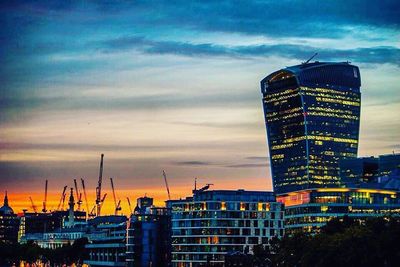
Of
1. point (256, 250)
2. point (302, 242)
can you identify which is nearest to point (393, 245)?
point (302, 242)

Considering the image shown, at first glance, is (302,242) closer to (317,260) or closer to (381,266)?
(317,260)

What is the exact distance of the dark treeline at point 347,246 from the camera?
464 ft

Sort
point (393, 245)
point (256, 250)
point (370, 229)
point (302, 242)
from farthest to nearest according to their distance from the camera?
point (256, 250) < point (302, 242) < point (370, 229) < point (393, 245)

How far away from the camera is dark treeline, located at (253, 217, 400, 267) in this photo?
141 metres

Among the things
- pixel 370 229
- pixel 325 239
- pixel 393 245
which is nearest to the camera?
pixel 393 245

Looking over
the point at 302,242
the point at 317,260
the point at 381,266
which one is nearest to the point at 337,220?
the point at 302,242

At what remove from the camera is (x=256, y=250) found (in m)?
197

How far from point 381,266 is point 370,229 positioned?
9084mm

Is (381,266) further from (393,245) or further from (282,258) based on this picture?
(282,258)

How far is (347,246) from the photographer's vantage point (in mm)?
150250

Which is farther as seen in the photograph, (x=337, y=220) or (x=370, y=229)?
(x=337, y=220)

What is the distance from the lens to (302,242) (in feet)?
565

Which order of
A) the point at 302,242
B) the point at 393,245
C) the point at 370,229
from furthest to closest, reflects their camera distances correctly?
the point at 302,242 < the point at 370,229 < the point at 393,245

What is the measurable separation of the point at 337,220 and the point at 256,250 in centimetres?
2234
